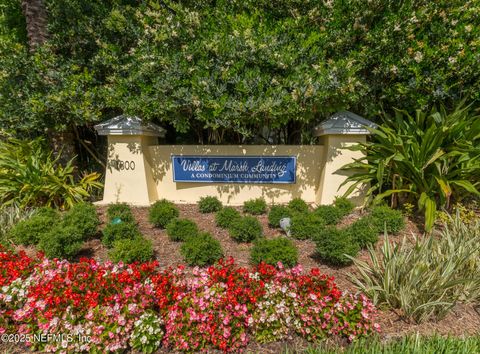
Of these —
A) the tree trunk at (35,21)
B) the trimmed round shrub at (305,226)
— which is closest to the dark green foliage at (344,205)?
the trimmed round shrub at (305,226)

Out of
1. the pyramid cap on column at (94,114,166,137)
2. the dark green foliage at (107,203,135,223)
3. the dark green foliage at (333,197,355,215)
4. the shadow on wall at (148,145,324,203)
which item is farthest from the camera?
the shadow on wall at (148,145,324,203)

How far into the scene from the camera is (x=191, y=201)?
582cm

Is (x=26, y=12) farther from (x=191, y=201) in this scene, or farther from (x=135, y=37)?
(x=191, y=201)

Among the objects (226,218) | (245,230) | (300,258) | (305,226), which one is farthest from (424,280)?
(226,218)

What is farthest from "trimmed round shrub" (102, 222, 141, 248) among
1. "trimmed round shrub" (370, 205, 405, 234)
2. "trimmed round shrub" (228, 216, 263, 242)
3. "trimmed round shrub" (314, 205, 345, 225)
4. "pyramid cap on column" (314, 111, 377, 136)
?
"pyramid cap on column" (314, 111, 377, 136)

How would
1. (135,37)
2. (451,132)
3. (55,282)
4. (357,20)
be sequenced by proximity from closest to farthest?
(55,282) → (451,132) → (357,20) → (135,37)

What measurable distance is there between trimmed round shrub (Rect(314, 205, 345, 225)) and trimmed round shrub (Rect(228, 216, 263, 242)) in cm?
110

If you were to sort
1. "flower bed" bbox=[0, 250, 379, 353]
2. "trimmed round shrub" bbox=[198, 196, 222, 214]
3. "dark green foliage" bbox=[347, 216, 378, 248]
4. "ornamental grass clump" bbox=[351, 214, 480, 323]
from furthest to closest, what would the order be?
"trimmed round shrub" bbox=[198, 196, 222, 214] < "dark green foliage" bbox=[347, 216, 378, 248] < "ornamental grass clump" bbox=[351, 214, 480, 323] < "flower bed" bbox=[0, 250, 379, 353]

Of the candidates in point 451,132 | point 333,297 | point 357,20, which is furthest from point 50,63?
point 451,132

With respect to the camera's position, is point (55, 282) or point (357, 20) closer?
point (55, 282)

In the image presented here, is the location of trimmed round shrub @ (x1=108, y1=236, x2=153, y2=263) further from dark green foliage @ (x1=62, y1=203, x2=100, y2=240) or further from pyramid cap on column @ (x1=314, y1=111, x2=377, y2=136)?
pyramid cap on column @ (x1=314, y1=111, x2=377, y2=136)

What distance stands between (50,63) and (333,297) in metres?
5.88

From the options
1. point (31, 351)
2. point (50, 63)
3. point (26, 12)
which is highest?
point (26, 12)

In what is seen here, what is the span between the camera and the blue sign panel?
543 centimetres
